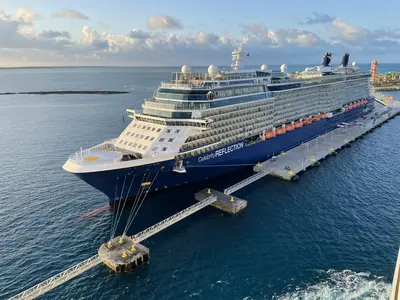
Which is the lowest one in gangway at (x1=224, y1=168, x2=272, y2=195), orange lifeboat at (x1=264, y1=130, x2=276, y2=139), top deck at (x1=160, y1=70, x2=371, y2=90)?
gangway at (x1=224, y1=168, x2=272, y2=195)

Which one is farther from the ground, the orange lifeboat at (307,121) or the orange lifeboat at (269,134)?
the orange lifeboat at (307,121)

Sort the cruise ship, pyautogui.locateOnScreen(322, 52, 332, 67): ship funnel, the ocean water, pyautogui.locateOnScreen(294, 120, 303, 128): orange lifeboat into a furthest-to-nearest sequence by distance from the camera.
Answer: pyautogui.locateOnScreen(322, 52, 332, 67): ship funnel → pyautogui.locateOnScreen(294, 120, 303, 128): orange lifeboat → the cruise ship → the ocean water

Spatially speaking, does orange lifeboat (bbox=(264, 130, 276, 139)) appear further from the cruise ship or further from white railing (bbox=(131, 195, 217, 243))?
white railing (bbox=(131, 195, 217, 243))

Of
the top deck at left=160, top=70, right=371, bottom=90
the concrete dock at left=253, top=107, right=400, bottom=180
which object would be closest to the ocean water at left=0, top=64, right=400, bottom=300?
the concrete dock at left=253, top=107, right=400, bottom=180

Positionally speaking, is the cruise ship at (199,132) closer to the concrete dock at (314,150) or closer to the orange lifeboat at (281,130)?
the orange lifeboat at (281,130)

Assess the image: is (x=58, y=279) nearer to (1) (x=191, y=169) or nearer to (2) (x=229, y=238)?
(2) (x=229, y=238)

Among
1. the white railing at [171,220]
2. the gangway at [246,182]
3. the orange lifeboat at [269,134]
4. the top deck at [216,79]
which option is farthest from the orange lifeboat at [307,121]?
the white railing at [171,220]

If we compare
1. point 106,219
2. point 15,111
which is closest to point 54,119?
point 15,111
